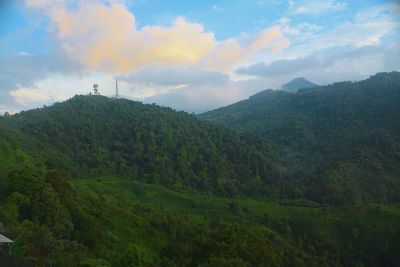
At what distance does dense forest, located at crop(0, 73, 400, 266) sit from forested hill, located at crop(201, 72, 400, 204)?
0.28m

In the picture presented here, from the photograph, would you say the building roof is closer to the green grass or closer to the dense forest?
the dense forest

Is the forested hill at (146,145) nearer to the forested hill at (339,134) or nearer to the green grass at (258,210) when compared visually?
the green grass at (258,210)

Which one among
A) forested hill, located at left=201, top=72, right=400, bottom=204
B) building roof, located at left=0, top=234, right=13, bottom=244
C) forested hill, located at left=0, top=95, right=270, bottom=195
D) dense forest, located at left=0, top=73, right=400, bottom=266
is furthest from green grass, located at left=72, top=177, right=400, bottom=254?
building roof, located at left=0, top=234, right=13, bottom=244

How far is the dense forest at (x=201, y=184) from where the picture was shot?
18984 millimetres

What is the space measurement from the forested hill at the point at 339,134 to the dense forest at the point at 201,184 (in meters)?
0.28

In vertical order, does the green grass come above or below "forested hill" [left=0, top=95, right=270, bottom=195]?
below

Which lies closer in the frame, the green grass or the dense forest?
the dense forest

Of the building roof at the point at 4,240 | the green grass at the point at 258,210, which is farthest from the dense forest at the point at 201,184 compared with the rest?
the building roof at the point at 4,240

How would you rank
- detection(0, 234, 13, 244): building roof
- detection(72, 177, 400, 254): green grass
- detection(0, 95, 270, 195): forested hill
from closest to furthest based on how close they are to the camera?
1. detection(0, 234, 13, 244): building roof
2. detection(72, 177, 400, 254): green grass
3. detection(0, 95, 270, 195): forested hill

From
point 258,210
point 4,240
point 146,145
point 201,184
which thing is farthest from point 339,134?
point 4,240

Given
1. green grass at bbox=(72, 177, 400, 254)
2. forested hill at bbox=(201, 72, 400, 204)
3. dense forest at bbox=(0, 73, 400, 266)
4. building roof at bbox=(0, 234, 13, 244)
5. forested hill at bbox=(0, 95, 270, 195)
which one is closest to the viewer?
building roof at bbox=(0, 234, 13, 244)

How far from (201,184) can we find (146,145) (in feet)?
36.3

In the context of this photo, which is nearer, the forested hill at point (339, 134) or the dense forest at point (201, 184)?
the dense forest at point (201, 184)

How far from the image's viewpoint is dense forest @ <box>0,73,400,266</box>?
19.0 metres
